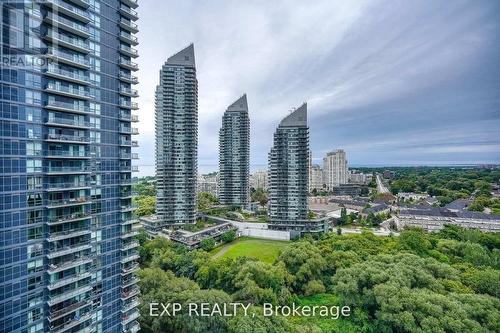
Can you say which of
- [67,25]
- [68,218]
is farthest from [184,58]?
[68,218]

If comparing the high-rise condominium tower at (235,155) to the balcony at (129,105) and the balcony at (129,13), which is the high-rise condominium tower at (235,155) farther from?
the balcony at (129,13)

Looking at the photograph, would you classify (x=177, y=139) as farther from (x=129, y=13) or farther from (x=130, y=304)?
(x=130, y=304)

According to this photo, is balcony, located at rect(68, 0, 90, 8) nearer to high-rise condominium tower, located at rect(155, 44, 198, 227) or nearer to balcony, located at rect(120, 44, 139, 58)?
balcony, located at rect(120, 44, 139, 58)

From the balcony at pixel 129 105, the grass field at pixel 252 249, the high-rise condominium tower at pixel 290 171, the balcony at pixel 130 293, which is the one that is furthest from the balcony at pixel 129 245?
the high-rise condominium tower at pixel 290 171

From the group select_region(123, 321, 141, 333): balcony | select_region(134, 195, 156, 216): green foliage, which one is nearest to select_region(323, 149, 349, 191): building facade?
select_region(134, 195, 156, 216): green foliage

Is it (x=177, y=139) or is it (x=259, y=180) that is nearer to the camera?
(x=177, y=139)
